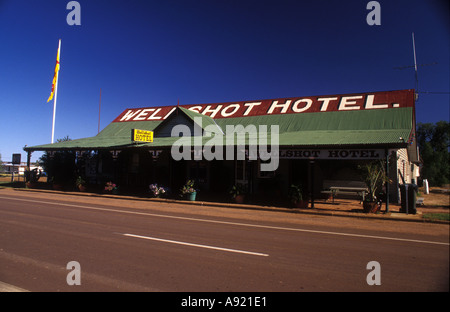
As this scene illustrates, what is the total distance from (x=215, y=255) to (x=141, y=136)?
47.6 feet

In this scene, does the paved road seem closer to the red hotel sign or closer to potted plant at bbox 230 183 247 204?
potted plant at bbox 230 183 247 204

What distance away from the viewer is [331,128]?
745 inches

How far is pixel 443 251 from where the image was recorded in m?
6.61

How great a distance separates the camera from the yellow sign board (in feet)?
61.4

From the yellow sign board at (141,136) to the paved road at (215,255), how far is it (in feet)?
30.2

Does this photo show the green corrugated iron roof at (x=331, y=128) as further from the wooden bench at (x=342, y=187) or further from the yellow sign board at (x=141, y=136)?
the wooden bench at (x=342, y=187)

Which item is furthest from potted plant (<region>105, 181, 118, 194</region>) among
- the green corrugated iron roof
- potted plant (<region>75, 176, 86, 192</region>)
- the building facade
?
potted plant (<region>75, 176, 86, 192</region>)

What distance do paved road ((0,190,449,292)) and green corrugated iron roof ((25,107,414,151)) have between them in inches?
205

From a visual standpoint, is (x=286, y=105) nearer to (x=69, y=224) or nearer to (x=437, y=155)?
(x=69, y=224)

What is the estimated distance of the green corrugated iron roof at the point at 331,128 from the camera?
46.7 ft

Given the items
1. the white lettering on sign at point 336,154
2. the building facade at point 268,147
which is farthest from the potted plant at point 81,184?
the white lettering on sign at point 336,154

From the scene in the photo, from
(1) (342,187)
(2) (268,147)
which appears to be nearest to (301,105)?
(1) (342,187)

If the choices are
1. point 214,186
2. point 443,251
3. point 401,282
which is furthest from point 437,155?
point 401,282

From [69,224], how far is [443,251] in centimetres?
952
